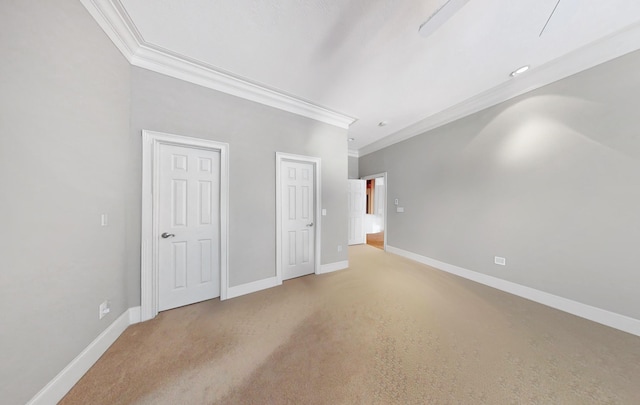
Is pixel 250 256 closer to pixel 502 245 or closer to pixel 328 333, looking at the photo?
pixel 328 333

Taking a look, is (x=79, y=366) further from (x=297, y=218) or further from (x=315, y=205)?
(x=315, y=205)

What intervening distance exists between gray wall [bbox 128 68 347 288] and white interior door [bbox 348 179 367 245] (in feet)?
6.21

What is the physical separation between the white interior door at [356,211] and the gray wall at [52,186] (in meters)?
4.32

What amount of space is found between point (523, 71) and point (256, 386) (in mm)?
4196

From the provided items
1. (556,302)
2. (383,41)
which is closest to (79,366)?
(383,41)

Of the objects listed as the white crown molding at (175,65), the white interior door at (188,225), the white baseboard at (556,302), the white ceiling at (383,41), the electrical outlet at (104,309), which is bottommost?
the white baseboard at (556,302)

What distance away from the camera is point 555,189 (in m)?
2.17

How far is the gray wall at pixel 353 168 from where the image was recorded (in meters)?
5.23

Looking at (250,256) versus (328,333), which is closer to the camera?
(328,333)

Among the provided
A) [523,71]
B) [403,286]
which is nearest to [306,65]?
[523,71]

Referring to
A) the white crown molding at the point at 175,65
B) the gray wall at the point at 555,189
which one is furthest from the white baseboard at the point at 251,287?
the gray wall at the point at 555,189

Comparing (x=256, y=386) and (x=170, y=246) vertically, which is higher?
(x=170, y=246)

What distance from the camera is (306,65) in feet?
6.71

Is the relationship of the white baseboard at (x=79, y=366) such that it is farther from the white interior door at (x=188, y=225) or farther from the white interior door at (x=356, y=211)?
the white interior door at (x=356, y=211)
